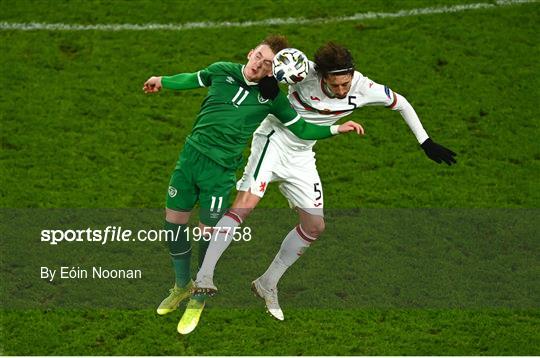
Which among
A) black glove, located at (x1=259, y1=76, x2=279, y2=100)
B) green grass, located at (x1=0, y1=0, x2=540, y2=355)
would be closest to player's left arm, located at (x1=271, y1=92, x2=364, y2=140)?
black glove, located at (x1=259, y1=76, x2=279, y2=100)

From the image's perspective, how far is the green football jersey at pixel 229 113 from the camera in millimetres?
11531

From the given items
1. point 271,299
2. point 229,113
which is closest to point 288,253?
point 271,299

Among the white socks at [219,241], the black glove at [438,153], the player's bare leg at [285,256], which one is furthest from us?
the player's bare leg at [285,256]

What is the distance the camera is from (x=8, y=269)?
44.4 ft

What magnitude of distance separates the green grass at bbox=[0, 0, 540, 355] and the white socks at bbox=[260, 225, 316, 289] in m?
0.51

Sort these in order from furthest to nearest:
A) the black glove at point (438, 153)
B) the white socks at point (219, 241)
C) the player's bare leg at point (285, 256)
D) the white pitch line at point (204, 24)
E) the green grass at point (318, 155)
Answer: the white pitch line at point (204, 24), the green grass at point (318, 155), the player's bare leg at point (285, 256), the black glove at point (438, 153), the white socks at point (219, 241)

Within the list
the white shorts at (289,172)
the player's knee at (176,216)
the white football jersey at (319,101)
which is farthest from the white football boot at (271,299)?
the white football jersey at (319,101)

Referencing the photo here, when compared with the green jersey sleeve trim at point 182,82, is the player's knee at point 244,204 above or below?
below

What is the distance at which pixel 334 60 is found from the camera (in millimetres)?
11375

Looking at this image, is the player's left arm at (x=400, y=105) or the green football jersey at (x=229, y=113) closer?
the green football jersey at (x=229, y=113)

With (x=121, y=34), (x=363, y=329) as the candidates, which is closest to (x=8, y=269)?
(x=363, y=329)

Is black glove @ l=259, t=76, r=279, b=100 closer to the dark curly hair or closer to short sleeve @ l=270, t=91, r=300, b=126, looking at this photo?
short sleeve @ l=270, t=91, r=300, b=126

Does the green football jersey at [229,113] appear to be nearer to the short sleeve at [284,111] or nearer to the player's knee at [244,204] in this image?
the short sleeve at [284,111]

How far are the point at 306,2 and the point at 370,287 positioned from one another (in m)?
7.05
